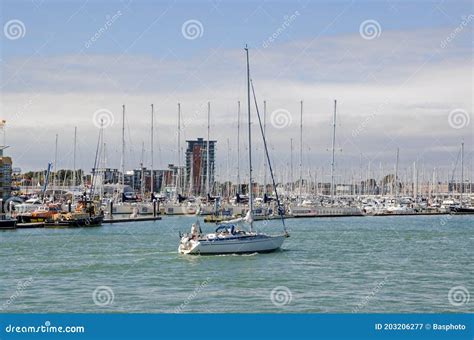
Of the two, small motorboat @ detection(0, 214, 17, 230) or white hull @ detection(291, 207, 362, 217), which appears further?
white hull @ detection(291, 207, 362, 217)

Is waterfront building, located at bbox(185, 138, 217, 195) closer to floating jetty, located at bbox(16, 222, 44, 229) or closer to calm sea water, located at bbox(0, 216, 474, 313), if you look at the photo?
floating jetty, located at bbox(16, 222, 44, 229)

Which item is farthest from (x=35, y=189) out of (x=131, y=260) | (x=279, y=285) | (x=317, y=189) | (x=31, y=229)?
(x=279, y=285)

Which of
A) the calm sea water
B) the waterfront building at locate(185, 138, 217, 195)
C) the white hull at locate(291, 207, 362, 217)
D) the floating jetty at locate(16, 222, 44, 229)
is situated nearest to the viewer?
the calm sea water

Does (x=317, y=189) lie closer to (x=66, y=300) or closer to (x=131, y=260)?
(x=131, y=260)

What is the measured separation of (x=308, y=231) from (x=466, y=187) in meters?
91.9

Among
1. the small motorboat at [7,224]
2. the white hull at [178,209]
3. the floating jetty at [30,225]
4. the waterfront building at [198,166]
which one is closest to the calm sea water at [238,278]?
the small motorboat at [7,224]

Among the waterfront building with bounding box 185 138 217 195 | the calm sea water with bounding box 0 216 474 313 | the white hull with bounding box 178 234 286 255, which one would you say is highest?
the waterfront building with bounding box 185 138 217 195

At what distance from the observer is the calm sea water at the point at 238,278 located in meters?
26.9

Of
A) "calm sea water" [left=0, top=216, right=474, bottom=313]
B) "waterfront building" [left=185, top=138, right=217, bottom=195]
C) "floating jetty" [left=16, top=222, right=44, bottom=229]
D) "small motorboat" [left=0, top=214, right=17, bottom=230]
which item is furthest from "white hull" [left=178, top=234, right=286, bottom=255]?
"waterfront building" [left=185, top=138, right=217, bottom=195]

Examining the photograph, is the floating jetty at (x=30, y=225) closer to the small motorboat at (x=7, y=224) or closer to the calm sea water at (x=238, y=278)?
the small motorboat at (x=7, y=224)

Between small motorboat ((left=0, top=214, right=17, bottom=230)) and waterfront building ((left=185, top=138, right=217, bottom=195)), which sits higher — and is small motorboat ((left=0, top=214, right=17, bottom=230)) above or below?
below

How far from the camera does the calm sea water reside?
26.9 metres

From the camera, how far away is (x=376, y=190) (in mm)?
144125

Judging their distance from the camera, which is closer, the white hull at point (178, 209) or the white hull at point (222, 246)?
the white hull at point (222, 246)
